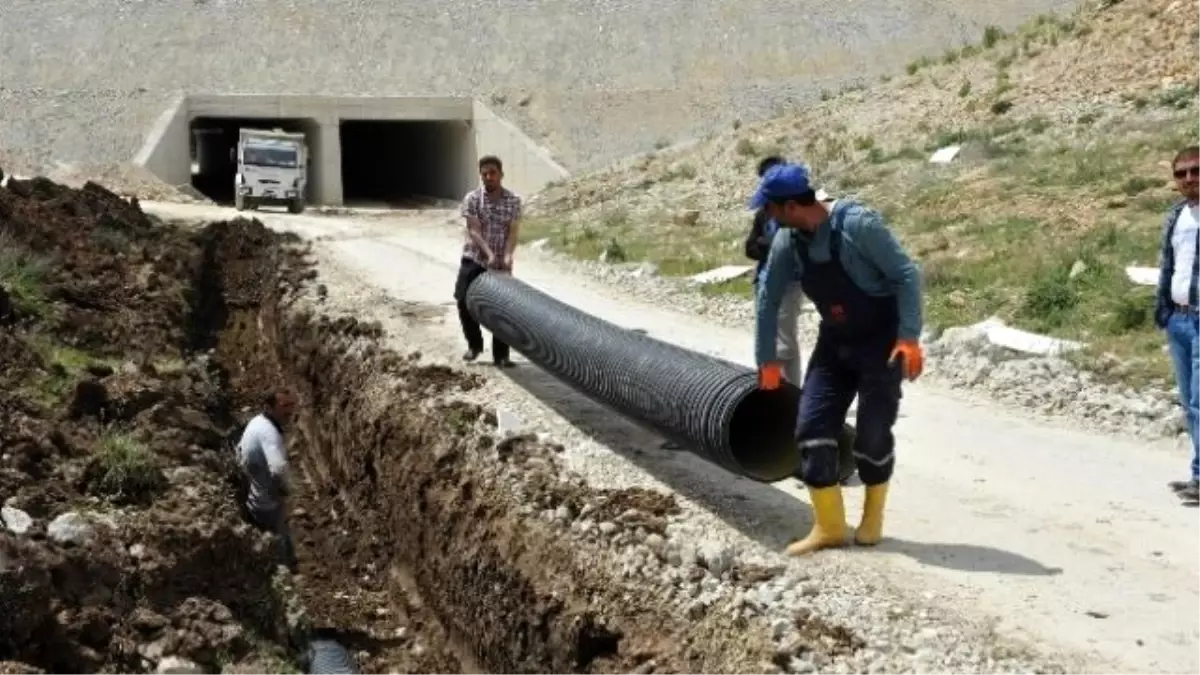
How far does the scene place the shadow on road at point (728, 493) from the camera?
21.6 feet

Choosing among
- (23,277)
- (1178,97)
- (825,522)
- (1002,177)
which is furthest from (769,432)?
(1178,97)

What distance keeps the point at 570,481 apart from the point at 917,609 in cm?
295

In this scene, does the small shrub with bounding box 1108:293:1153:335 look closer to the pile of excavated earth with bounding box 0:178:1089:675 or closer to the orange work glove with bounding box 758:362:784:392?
the pile of excavated earth with bounding box 0:178:1089:675

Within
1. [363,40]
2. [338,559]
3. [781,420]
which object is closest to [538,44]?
[363,40]

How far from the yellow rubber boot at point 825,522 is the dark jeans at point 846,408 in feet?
0.25

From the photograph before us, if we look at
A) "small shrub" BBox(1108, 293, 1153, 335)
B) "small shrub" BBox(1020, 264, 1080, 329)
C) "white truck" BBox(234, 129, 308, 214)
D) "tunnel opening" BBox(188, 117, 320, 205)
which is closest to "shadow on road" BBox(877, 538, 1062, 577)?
"small shrub" BBox(1108, 293, 1153, 335)

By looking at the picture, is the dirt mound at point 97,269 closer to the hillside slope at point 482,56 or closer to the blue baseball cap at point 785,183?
the blue baseball cap at point 785,183

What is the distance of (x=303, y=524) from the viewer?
11.9m

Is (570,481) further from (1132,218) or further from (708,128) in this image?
(708,128)

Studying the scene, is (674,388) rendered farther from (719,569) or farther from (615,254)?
(615,254)

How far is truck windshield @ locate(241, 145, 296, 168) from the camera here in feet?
120

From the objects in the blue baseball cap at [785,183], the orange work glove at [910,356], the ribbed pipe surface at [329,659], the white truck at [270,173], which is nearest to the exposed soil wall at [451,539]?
the ribbed pipe surface at [329,659]

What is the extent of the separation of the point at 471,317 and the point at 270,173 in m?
25.8

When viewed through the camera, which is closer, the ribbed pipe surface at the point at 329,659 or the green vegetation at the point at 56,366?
the ribbed pipe surface at the point at 329,659
